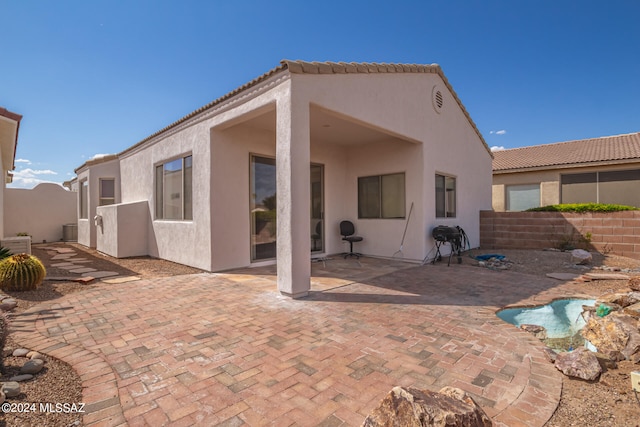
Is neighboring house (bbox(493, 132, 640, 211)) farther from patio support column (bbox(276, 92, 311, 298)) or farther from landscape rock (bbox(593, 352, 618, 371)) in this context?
patio support column (bbox(276, 92, 311, 298))

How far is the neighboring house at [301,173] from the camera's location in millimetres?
4797

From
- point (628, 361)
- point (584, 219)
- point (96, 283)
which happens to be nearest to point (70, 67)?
point (96, 283)

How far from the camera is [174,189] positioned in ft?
26.4

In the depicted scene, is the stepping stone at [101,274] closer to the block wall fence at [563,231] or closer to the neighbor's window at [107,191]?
the neighbor's window at [107,191]

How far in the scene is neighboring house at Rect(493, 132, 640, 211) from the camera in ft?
43.7

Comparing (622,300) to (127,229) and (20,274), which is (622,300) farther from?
(127,229)

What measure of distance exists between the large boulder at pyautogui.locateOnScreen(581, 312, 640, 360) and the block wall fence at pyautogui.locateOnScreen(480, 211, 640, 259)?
7.57 metres

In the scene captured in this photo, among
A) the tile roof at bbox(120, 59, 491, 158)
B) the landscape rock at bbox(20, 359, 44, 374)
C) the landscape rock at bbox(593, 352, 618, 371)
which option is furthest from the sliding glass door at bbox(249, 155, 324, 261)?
the landscape rock at bbox(593, 352, 618, 371)

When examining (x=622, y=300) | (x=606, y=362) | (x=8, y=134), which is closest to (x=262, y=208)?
(x=606, y=362)

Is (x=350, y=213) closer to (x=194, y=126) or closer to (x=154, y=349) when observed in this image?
(x=194, y=126)

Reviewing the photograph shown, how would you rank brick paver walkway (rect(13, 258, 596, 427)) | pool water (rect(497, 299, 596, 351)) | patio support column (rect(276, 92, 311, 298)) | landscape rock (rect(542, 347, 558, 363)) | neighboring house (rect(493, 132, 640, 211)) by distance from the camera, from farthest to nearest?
1. neighboring house (rect(493, 132, 640, 211))
2. patio support column (rect(276, 92, 311, 298))
3. pool water (rect(497, 299, 596, 351))
4. landscape rock (rect(542, 347, 558, 363))
5. brick paver walkway (rect(13, 258, 596, 427))

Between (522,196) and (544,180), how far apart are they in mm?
1232

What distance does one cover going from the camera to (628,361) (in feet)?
9.20

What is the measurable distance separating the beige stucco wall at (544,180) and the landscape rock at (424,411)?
1706cm
